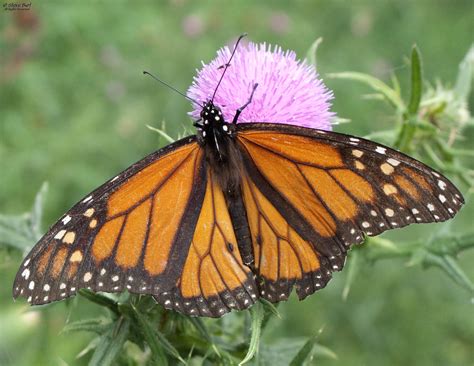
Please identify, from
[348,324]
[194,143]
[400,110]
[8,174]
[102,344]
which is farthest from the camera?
[348,324]

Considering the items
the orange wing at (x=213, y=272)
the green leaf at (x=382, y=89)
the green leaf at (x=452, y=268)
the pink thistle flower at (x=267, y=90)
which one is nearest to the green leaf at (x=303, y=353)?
the orange wing at (x=213, y=272)

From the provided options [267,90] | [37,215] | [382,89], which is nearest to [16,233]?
[37,215]

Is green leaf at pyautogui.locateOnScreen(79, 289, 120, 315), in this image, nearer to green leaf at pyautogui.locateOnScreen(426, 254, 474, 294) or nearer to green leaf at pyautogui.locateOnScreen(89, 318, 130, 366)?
green leaf at pyautogui.locateOnScreen(89, 318, 130, 366)

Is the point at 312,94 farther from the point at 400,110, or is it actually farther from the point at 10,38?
the point at 10,38

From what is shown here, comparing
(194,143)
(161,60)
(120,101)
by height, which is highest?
(161,60)

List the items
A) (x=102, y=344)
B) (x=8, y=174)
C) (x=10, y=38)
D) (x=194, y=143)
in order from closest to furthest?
(x=102, y=344), (x=194, y=143), (x=8, y=174), (x=10, y=38)

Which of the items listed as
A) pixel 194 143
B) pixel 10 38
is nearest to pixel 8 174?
pixel 10 38

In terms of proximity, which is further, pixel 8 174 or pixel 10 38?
pixel 10 38

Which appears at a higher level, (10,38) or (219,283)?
(10,38)
